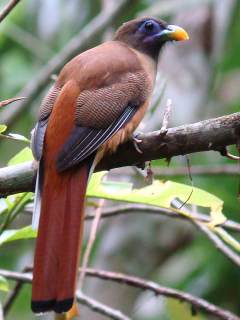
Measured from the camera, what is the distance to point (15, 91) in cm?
578

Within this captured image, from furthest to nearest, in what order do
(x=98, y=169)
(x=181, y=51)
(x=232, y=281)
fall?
(x=181, y=51) < (x=232, y=281) < (x=98, y=169)

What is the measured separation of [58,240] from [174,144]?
1.46ft

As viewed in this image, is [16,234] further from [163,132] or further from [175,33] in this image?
[175,33]

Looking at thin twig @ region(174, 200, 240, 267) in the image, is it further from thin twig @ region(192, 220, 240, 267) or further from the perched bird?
the perched bird

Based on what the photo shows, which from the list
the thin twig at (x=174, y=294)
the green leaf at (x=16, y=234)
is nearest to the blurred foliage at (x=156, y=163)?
the thin twig at (x=174, y=294)

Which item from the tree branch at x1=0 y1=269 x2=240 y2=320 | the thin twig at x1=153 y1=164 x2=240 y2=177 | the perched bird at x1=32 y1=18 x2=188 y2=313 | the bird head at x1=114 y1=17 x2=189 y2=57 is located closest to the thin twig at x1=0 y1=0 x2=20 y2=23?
the perched bird at x1=32 y1=18 x2=188 y2=313

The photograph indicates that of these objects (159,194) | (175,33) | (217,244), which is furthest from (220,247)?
(175,33)

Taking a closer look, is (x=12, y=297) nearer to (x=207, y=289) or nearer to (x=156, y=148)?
(x=156, y=148)

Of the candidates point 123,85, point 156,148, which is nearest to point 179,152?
point 156,148

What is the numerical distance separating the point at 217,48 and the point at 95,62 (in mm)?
2617

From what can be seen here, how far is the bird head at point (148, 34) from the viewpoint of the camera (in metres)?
4.01

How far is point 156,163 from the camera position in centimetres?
434

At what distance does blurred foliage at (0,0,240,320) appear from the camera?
4738mm

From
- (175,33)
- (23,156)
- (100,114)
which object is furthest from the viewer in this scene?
(175,33)
